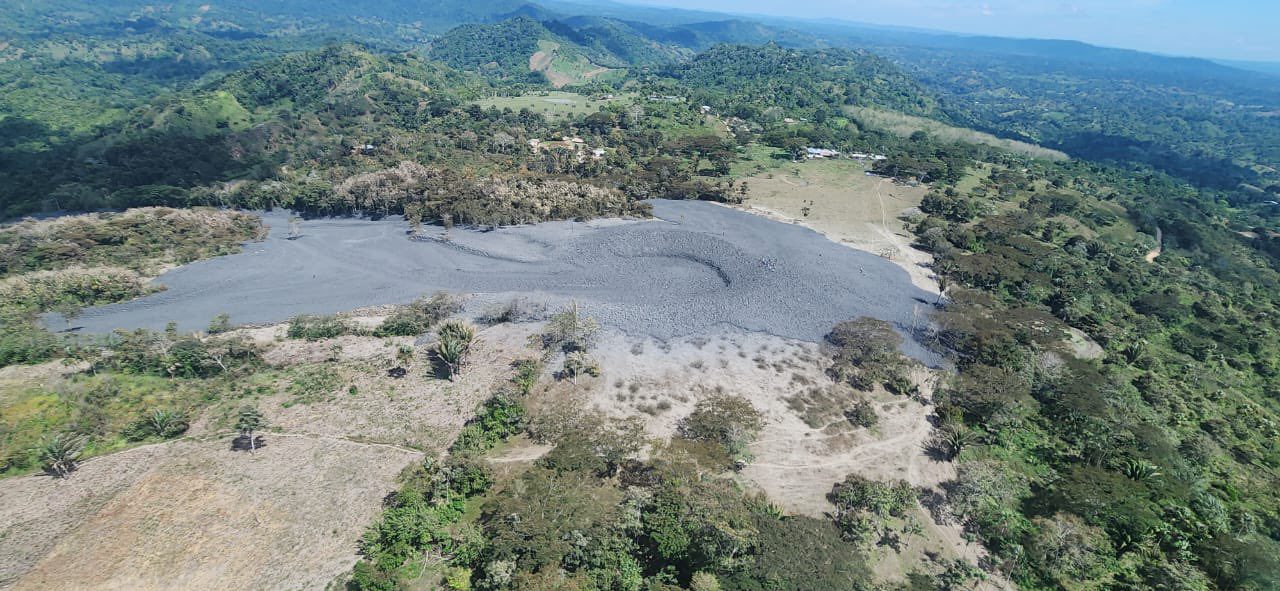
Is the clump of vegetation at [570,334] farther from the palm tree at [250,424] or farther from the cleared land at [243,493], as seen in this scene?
the palm tree at [250,424]

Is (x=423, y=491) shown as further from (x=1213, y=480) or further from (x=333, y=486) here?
(x=1213, y=480)

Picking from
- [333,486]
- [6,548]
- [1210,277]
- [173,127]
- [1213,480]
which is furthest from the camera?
[173,127]

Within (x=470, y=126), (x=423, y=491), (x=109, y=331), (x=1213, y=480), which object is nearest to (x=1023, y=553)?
(x=1213, y=480)

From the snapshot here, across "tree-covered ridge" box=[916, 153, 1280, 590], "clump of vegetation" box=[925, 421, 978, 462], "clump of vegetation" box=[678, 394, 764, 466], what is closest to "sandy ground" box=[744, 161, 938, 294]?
"tree-covered ridge" box=[916, 153, 1280, 590]

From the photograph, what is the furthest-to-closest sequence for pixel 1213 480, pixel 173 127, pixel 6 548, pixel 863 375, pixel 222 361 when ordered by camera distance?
1. pixel 173 127
2. pixel 863 375
3. pixel 222 361
4. pixel 1213 480
5. pixel 6 548

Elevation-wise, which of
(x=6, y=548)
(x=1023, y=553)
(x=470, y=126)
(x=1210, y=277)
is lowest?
(x=6, y=548)

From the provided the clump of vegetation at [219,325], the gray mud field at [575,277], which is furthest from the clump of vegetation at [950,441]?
the clump of vegetation at [219,325]
